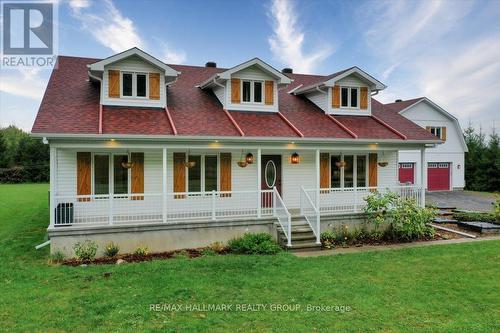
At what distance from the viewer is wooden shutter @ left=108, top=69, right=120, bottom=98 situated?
11.9 m

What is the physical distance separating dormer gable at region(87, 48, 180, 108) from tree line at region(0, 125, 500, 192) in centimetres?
1658

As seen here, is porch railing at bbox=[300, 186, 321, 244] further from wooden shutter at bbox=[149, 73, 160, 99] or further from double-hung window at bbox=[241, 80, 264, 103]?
wooden shutter at bbox=[149, 73, 160, 99]

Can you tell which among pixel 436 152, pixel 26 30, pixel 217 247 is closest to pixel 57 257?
pixel 217 247

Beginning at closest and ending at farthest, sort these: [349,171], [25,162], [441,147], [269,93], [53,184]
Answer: [53,184], [269,93], [349,171], [441,147], [25,162]

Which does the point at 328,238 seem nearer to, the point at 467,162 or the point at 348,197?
the point at 348,197

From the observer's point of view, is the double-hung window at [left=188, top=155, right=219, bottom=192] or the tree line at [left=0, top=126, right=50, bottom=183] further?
the tree line at [left=0, top=126, right=50, bottom=183]

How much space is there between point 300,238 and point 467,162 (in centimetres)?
2588

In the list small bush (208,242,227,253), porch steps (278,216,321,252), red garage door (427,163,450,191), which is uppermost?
red garage door (427,163,450,191)

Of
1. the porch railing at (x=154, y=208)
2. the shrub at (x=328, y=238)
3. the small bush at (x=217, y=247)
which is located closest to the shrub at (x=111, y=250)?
the porch railing at (x=154, y=208)

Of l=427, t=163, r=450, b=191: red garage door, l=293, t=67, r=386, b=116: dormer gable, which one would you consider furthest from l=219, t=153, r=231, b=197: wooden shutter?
l=427, t=163, r=450, b=191: red garage door

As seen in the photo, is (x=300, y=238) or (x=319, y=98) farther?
(x=319, y=98)

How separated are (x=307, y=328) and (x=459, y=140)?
27612 millimetres

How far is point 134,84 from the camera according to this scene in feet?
40.2

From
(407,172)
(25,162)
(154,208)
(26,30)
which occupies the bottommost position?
(154,208)
